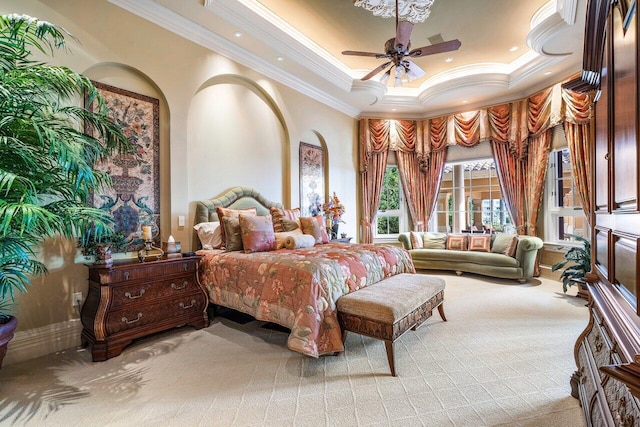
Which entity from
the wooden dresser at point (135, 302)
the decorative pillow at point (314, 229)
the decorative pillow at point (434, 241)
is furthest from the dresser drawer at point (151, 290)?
the decorative pillow at point (434, 241)

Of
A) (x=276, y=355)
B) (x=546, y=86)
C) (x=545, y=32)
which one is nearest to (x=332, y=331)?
(x=276, y=355)

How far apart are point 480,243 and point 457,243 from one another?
38 centimetres

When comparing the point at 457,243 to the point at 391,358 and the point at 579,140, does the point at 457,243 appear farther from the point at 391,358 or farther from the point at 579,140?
the point at 391,358

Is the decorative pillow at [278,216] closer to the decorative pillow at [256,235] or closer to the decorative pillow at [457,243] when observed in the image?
the decorative pillow at [256,235]

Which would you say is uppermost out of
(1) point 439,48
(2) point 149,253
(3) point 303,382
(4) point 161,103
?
(1) point 439,48

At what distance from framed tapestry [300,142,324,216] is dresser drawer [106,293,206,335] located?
2.48 m

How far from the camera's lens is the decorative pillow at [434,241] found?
5.81 meters

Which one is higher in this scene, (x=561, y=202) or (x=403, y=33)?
(x=403, y=33)

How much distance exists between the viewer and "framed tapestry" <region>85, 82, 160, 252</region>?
2914 mm

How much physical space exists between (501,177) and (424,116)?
206cm

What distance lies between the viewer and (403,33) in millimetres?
3059

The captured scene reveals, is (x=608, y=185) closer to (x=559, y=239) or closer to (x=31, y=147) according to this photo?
(x=31, y=147)

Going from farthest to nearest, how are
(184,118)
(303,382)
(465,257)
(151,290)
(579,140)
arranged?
(465,257), (579,140), (184,118), (151,290), (303,382)

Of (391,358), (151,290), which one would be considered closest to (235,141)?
(151,290)
